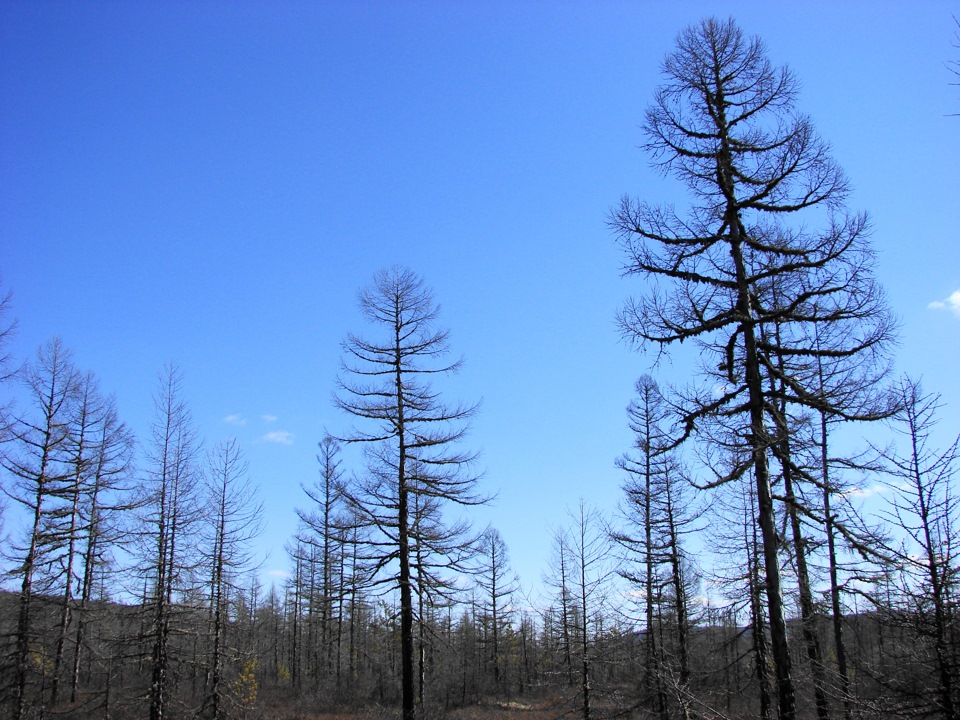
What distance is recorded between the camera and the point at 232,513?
2512cm

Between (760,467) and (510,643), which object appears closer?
(760,467)

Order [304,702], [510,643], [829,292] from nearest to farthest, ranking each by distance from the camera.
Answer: [829,292], [304,702], [510,643]

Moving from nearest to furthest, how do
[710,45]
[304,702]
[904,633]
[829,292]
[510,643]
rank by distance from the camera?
[904,633] < [829,292] < [710,45] < [304,702] < [510,643]

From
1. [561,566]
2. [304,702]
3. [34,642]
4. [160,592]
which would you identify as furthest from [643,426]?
[34,642]

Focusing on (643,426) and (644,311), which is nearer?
(644,311)

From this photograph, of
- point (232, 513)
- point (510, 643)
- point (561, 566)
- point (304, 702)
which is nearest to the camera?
point (232, 513)

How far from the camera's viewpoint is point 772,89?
9453 mm

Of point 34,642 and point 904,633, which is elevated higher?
point 904,633

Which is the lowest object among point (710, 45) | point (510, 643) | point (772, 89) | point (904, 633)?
point (510, 643)

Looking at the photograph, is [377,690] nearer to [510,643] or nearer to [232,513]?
[232,513]

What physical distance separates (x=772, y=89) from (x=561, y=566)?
24.1m

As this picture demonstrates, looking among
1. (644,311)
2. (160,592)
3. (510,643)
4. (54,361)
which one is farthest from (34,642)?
(510,643)

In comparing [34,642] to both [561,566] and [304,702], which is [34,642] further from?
[561,566]

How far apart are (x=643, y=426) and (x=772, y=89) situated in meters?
13.3
